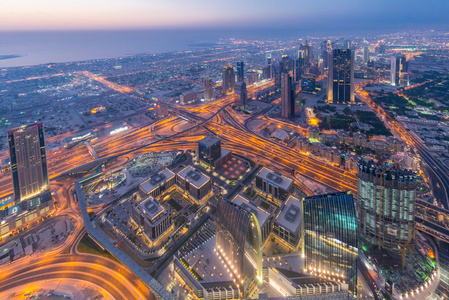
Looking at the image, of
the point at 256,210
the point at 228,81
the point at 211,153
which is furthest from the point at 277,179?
the point at 228,81

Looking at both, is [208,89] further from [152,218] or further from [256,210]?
[152,218]

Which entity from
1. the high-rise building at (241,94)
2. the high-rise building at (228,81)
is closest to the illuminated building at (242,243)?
the high-rise building at (241,94)

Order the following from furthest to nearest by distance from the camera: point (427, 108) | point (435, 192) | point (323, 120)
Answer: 1. point (427, 108)
2. point (323, 120)
3. point (435, 192)

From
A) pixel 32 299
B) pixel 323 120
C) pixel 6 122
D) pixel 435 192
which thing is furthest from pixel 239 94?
pixel 6 122

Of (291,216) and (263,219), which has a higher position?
(263,219)

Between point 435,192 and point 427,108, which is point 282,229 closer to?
point 435,192

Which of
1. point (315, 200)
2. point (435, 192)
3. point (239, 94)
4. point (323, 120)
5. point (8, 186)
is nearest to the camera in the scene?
point (315, 200)
